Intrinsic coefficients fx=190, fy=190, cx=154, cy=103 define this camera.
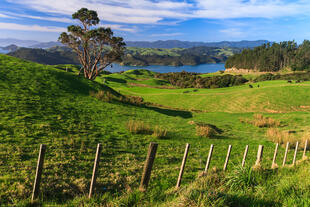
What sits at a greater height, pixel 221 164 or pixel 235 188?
pixel 235 188

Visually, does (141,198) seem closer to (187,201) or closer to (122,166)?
(187,201)

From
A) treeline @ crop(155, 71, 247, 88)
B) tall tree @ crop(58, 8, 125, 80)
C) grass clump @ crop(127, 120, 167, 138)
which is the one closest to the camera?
grass clump @ crop(127, 120, 167, 138)

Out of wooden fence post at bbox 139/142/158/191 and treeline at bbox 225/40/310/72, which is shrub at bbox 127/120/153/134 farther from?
treeline at bbox 225/40/310/72

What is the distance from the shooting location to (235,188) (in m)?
5.72

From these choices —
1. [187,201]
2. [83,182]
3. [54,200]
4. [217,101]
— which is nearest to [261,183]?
[187,201]

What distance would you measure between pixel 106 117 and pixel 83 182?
33.1 feet

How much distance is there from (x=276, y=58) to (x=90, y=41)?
5774 inches

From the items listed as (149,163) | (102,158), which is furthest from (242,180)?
(102,158)

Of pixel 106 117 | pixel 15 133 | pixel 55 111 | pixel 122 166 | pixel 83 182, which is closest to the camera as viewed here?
pixel 83 182

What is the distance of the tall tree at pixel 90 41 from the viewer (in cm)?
4172

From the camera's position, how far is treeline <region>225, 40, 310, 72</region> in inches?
5133

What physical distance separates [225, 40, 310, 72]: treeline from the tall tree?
420ft

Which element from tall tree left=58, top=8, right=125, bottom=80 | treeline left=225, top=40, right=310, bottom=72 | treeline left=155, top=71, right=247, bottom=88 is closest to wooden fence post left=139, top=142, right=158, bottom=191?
tall tree left=58, top=8, right=125, bottom=80

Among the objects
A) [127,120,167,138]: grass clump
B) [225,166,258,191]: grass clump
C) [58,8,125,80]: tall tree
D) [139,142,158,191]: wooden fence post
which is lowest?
[127,120,167,138]: grass clump
